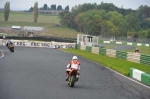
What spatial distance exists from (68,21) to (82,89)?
110071mm

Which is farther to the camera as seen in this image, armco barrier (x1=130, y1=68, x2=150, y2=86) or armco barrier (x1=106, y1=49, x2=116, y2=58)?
armco barrier (x1=106, y1=49, x2=116, y2=58)

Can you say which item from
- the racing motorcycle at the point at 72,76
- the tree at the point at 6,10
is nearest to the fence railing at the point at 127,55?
the racing motorcycle at the point at 72,76

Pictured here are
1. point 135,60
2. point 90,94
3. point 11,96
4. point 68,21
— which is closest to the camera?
point 11,96

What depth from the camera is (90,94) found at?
42.9 feet

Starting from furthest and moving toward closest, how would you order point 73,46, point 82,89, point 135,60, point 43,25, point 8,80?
Answer: point 43,25, point 73,46, point 135,60, point 8,80, point 82,89

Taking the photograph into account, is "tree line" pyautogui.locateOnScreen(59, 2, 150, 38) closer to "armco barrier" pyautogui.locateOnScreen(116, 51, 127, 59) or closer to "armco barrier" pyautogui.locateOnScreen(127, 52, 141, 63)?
"armco barrier" pyautogui.locateOnScreen(116, 51, 127, 59)

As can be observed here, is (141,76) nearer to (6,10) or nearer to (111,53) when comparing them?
(111,53)

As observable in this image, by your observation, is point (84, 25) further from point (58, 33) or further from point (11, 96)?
point (11, 96)

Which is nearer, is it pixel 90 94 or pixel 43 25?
pixel 90 94

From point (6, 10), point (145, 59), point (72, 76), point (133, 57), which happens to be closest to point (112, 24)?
point (6, 10)

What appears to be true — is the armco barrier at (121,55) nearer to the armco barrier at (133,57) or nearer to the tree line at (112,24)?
the armco barrier at (133,57)

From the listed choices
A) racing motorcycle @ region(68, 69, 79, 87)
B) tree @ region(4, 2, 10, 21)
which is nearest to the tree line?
tree @ region(4, 2, 10, 21)

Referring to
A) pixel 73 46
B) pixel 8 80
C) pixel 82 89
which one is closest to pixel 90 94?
pixel 82 89

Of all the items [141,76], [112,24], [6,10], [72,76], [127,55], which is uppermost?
[6,10]
